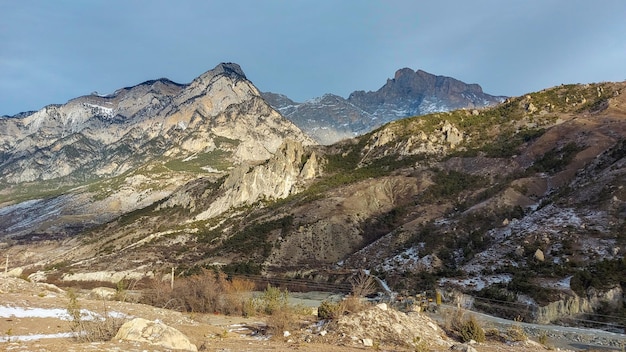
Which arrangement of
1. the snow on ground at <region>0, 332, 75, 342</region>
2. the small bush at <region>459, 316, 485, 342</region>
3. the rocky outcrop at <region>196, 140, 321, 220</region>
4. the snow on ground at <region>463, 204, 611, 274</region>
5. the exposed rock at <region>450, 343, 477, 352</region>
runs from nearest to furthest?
the snow on ground at <region>0, 332, 75, 342</region> < the exposed rock at <region>450, 343, 477, 352</region> < the small bush at <region>459, 316, 485, 342</region> < the snow on ground at <region>463, 204, 611, 274</region> < the rocky outcrop at <region>196, 140, 321, 220</region>

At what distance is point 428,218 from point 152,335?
6200cm

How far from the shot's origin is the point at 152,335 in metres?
12.1

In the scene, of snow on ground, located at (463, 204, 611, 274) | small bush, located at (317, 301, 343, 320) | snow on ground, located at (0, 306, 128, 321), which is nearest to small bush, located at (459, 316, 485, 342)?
small bush, located at (317, 301, 343, 320)

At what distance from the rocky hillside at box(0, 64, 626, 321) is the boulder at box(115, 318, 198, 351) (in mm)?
27974

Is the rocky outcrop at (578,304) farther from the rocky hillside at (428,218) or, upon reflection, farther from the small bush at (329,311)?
the small bush at (329,311)

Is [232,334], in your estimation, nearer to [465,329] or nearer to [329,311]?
[329,311]

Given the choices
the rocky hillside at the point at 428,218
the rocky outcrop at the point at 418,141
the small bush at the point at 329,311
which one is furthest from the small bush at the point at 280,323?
the rocky outcrop at the point at 418,141

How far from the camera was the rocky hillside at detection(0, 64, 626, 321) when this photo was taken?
1563 inches

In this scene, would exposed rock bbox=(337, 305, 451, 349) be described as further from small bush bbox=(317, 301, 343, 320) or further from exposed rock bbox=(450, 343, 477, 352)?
small bush bbox=(317, 301, 343, 320)

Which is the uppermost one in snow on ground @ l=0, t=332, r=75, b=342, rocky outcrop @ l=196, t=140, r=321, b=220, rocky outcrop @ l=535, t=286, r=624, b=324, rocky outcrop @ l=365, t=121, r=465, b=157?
rocky outcrop @ l=365, t=121, r=465, b=157

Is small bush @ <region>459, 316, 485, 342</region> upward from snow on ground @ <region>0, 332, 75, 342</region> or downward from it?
downward

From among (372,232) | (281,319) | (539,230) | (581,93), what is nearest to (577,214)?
(539,230)

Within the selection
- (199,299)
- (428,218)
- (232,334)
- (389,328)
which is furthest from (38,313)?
(428,218)

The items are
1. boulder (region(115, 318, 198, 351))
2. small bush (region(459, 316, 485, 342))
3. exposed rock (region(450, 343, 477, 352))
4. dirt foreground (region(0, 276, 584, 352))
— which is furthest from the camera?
small bush (region(459, 316, 485, 342))
